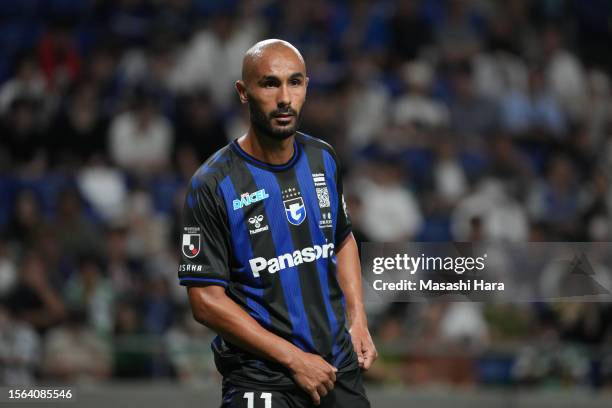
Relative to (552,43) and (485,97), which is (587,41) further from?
(485,97)

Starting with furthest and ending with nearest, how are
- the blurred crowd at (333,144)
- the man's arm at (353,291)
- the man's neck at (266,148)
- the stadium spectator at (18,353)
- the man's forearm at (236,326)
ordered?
the blurred crowd at (333,144)
the stadium spectator at (18,353)
the man's arm at (353,291)
the man's neck at (266,148)
the man's forearm at (236,326)

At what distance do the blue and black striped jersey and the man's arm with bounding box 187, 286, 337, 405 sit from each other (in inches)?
2.3

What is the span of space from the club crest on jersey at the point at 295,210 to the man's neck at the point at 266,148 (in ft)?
0.53

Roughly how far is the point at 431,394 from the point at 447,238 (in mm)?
1906

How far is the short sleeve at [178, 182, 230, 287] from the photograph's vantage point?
3.93 metres

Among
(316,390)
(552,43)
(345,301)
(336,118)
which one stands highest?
(552,43)

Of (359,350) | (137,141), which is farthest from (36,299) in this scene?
(359,350)

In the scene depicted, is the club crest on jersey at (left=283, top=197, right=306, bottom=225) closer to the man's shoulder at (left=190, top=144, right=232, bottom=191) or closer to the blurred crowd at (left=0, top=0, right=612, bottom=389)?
the man's shoulder at (left=190, top=144, right=232, bottom=191)

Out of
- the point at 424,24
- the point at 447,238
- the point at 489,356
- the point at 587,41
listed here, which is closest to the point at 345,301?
the point at 489,356

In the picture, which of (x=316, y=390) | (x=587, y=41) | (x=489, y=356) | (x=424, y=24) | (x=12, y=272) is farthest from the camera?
(x=587, y=41)

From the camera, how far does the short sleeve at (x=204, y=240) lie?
12.9 ft

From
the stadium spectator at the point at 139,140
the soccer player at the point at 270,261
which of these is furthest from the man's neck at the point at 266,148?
the stadium spectator at the point at 139,140

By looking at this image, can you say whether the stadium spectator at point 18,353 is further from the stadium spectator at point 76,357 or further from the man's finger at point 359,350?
the man's finger at point 359,350

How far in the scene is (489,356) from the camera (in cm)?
785
